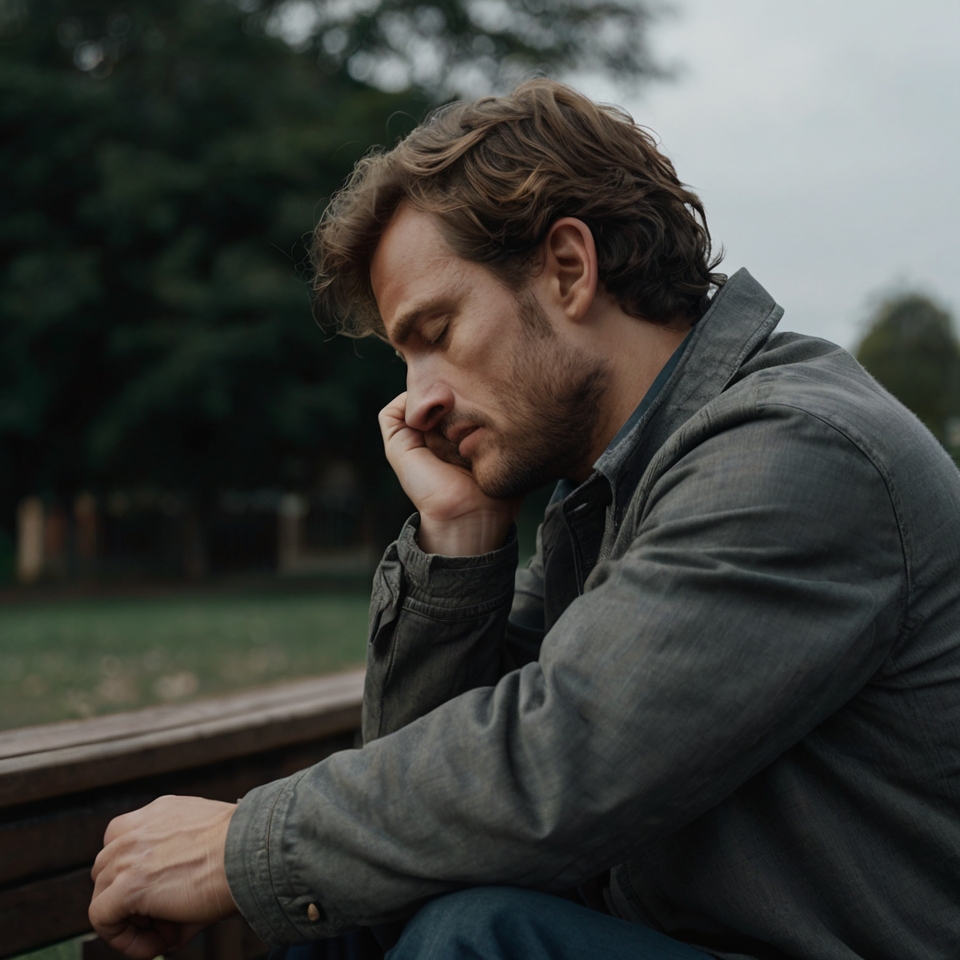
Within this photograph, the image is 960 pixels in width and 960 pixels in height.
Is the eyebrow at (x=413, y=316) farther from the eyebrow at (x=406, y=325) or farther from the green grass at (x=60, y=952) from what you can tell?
the green grass at (x=60, y=952)

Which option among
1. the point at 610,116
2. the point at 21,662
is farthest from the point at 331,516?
the point at 610,116

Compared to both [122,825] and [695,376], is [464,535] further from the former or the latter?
[122,825]

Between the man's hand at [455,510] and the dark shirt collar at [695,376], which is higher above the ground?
the dark shirt collar at [695,376]

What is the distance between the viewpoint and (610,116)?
2369 millimetres

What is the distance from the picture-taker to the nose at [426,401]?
7.19 feet

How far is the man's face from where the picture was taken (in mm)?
2068

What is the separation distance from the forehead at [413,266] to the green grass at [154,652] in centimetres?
311

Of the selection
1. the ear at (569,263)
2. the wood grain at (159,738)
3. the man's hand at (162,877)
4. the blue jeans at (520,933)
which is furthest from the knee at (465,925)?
the ear at (569,263)

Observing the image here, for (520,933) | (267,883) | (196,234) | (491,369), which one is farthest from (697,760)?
(196,234)

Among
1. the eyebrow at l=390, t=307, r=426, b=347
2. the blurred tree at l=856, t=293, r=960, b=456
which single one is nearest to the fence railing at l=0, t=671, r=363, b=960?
the eyebrow at l=390, t=307, r=426, b=347

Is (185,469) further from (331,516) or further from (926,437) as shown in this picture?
(926,437)

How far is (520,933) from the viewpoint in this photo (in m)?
1.37

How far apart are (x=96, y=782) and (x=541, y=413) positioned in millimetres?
1009

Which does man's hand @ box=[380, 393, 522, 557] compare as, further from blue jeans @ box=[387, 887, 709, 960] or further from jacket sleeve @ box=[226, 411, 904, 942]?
blue jeans @ box=[387, 887, 709, 960]
